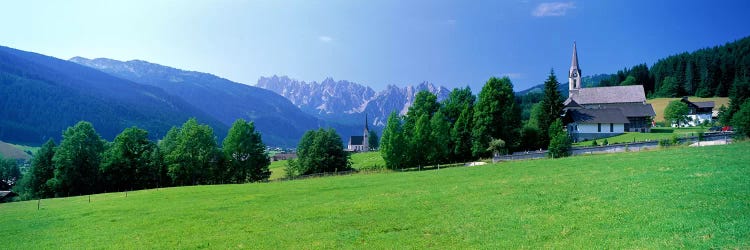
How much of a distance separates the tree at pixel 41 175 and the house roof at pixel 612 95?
132986 millimetres

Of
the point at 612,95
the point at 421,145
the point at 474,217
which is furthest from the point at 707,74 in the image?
the point at 474,217

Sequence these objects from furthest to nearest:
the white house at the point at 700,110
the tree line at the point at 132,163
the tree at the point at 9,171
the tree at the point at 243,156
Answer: the white house at the point at 700,110
the tree at the point at 9,171
the tree at the point at 243,156
the tree line at the point at 132,163

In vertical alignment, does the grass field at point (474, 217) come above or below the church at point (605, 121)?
below

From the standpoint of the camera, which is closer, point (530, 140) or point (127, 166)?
point (127, 166)

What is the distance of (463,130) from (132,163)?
5604cm

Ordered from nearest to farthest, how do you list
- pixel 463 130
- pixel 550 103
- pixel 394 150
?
1. pixel 394 150
2. pixel 463 130
3. pixel 550 103

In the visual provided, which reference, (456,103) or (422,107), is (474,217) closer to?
(422,107)

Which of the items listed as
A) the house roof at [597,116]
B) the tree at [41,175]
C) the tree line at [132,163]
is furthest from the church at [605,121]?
the tree at [41,175]

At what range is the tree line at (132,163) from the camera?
6788 cm

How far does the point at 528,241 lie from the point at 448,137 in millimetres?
59490

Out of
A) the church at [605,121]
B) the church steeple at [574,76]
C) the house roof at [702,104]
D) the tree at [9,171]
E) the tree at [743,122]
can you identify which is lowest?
the tree at [9,171]

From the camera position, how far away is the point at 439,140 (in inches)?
2835

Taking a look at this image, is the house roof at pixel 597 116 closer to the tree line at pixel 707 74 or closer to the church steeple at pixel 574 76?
the church steeple at pixel 574 76

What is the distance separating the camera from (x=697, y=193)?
733 inches
